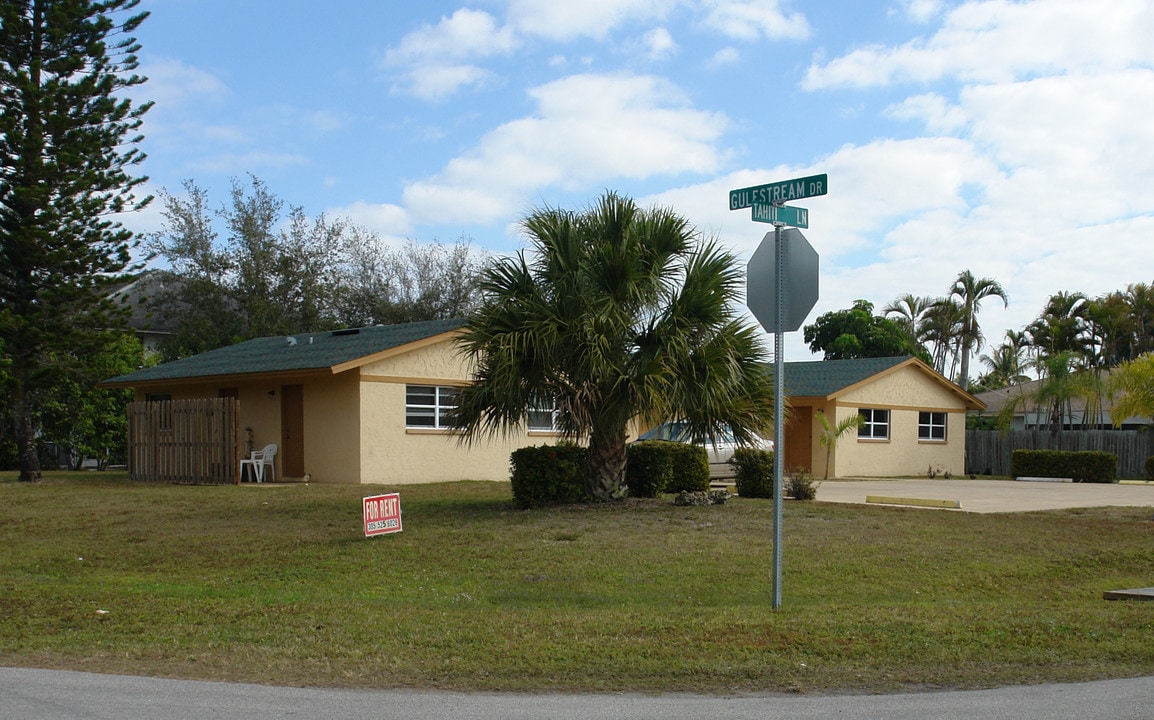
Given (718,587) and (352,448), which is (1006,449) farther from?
(718,587)

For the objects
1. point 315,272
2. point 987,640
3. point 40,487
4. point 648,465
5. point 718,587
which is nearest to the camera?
point 987,640

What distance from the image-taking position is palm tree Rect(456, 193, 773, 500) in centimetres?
1562

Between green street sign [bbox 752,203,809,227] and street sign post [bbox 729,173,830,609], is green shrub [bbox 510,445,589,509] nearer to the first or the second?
street sign post [bbox 729,173,830,609]

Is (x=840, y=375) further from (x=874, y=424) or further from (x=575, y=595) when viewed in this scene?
(x=575, y=595)

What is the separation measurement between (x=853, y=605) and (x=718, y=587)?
5.56 feet

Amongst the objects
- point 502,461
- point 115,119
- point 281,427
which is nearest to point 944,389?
point 502,461

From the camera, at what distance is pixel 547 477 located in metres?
16.4

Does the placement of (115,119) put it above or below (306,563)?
above

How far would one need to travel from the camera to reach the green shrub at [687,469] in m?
19.0

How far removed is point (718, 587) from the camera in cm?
1096

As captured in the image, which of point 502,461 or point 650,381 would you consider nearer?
point 650,381

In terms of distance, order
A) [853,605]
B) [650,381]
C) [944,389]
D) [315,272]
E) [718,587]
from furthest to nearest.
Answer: [315,272] < [944,389] < [650,381] < [718,587] < [853,605]

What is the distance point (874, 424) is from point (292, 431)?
1876 centimetres

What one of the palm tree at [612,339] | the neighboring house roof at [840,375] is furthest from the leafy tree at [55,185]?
the neighboring house roof at [840,375]
